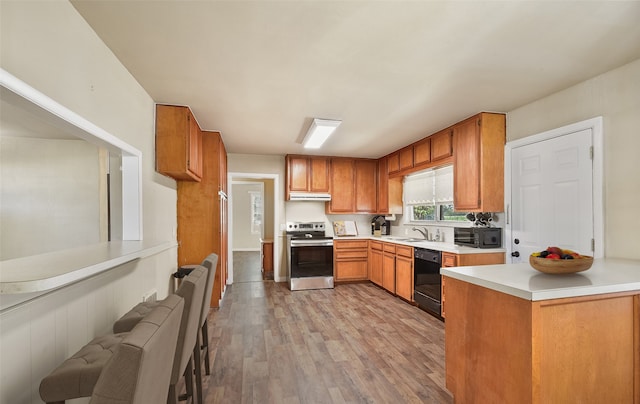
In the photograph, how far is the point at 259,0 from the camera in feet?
4.93

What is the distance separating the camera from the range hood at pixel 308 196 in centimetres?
533

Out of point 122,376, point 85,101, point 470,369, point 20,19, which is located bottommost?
point 470,369

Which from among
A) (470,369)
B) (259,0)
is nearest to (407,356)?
(470,369)

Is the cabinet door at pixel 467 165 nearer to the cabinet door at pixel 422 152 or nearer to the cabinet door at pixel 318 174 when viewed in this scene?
the cabinet door at pixel 422 152

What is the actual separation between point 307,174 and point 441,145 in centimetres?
244

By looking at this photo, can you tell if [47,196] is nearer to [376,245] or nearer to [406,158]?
[376,245]

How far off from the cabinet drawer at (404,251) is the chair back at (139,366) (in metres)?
3.62

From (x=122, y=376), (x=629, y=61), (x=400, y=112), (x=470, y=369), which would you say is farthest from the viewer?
(x=400, y=112)

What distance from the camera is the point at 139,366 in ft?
2.43

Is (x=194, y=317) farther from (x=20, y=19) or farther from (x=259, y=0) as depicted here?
(x=259, y=0)

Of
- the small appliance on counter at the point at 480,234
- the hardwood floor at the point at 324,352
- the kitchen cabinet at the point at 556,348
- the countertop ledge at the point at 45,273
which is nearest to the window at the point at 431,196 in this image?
the small appliance on counter at the point at 480,234

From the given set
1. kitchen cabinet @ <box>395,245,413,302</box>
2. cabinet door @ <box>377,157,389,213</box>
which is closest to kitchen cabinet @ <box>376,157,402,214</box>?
cabinet door @ <box>377,157,389,213</box>

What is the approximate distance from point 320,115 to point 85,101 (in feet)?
7.05

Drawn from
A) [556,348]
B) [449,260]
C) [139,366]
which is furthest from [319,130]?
[139,366]
